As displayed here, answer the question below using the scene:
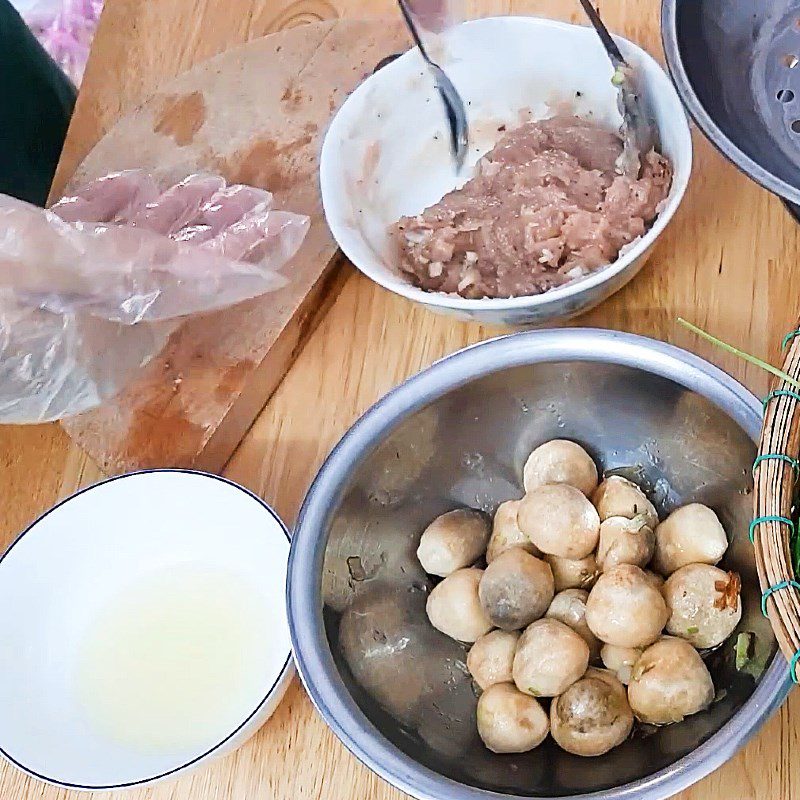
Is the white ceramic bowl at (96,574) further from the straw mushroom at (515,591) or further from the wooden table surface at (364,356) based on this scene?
the straw mushroom at (515,591)

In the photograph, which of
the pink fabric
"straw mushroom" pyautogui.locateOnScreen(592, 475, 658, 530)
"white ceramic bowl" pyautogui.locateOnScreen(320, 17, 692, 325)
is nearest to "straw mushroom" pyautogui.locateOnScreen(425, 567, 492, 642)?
"straw mushroom" pyautogui.locateOnScreen(592, 475, 658, 530)

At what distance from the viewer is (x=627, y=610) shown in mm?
628

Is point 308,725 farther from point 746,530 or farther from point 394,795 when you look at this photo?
point 746,530

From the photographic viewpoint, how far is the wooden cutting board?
857mm

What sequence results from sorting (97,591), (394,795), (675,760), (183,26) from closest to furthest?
(675,760) < (394,795) < (97,591) < (183,26)

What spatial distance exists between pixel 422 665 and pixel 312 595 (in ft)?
0.36

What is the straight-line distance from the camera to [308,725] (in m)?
0.72

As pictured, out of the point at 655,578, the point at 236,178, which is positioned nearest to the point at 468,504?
the point at 655,578

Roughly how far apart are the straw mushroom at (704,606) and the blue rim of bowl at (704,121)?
0.82 ft

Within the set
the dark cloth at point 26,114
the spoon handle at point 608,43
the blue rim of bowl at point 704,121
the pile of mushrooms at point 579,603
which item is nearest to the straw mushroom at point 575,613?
the pile of mushrooms at point 579,603

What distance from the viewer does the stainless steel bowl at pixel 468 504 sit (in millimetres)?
611

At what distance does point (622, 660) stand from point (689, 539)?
0.10 metres

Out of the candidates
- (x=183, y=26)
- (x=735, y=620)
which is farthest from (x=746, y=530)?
(x=183, y=26)

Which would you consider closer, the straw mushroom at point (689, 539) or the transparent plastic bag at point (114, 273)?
the straw mushroom at point (689, 539)
